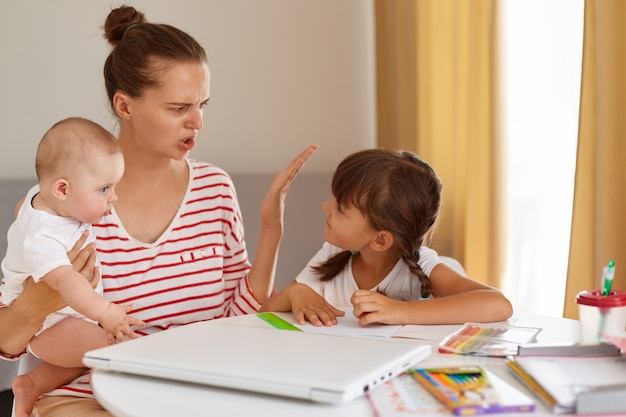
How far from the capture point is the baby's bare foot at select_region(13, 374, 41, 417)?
57.6 inches

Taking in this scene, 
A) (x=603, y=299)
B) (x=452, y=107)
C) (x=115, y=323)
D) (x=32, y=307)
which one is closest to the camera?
(x=603, y=299)

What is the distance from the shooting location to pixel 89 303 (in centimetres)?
133

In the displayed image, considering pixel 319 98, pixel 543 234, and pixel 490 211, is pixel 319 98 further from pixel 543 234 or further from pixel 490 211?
pixel 543 234

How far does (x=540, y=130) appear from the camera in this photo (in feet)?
7.35

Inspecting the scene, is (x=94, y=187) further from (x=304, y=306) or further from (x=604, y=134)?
(x=604, y=134)

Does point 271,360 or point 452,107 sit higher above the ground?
point 452,107

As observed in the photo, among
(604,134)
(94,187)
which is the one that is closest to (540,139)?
(604,134)

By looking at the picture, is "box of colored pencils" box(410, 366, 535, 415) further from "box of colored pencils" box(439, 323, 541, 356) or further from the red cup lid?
the red cup lid

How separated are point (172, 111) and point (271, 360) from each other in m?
0.78

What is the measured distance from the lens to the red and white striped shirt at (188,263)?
5.31 ft

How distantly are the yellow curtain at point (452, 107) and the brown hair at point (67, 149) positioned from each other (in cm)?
130

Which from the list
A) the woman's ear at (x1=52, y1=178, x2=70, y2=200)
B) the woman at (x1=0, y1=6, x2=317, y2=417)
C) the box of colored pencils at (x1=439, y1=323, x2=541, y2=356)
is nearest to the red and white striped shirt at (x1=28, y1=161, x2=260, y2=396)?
the woman at (x1=0, y1=6, x2=317, y2=417)

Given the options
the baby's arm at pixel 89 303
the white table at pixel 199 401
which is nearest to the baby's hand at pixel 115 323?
the baby's arm at pixel 89 303

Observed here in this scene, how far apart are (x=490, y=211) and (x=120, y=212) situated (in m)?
1.17
